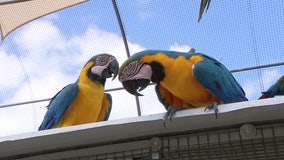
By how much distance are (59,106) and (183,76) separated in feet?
3.45

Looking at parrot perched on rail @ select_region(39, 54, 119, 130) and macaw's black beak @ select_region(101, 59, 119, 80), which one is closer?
parrot perched on rail @ select_region(39, 54, 119, 130)

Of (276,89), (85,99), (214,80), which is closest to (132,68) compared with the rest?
(214,80)

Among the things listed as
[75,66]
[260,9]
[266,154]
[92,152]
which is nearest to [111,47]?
[75,66]

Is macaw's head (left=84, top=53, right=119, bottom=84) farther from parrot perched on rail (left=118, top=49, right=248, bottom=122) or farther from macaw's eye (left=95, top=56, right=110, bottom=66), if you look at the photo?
parrot perched on rail (left=118, top=49, right=248, bottom=122)

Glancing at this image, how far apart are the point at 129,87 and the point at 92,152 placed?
695 millimetres

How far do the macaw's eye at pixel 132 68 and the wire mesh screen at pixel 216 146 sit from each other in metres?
0.72

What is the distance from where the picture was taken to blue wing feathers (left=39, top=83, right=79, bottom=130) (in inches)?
120

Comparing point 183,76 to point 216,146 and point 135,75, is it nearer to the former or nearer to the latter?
point 135,75

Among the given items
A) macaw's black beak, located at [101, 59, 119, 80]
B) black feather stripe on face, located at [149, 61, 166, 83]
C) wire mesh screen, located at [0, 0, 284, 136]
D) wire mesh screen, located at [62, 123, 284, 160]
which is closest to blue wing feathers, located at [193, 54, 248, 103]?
black feather stripe on face, located at [149, 61, 166, 83]

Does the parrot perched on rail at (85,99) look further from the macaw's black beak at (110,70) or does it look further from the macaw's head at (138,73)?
the macaw's head at (138,73)

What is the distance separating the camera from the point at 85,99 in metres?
3.18

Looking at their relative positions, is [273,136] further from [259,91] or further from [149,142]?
[259,91]

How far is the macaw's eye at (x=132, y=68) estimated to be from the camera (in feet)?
7.80

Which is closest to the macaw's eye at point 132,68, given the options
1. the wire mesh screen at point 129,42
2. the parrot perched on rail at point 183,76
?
the parrot perched on rail at point 183,76
